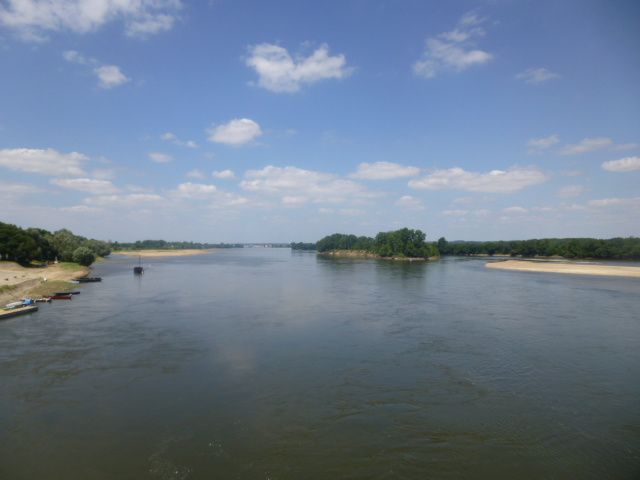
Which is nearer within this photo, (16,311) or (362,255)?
(16,311)

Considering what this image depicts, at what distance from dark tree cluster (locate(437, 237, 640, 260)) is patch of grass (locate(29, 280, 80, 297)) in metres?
142

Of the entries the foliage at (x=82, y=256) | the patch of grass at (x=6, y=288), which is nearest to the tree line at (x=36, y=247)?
the foliage at (x=82, y=256)

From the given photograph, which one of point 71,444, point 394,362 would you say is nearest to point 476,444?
point 394,362

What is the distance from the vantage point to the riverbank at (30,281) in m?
37.8

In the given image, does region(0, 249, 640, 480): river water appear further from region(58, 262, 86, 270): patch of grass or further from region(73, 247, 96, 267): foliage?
A: region(73, 247, 96, 267): foliage

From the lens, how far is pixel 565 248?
130375mm

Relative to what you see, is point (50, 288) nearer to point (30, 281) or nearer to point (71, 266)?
point (30, 281)

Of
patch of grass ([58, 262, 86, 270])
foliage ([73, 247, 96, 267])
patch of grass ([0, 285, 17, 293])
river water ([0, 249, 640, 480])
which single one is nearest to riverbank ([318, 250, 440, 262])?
foliage ([73, 247, 96, 267])

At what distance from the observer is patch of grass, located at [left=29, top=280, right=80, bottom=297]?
39.1 metres

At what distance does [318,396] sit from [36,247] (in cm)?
6842

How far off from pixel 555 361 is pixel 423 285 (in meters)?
32.8

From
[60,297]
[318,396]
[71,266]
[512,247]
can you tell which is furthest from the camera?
[512,247]

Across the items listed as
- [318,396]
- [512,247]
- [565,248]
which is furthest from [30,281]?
[512,247]

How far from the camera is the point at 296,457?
1061 centimetres
